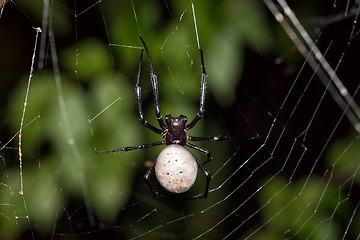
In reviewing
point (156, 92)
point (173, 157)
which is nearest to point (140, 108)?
point (156, 92)

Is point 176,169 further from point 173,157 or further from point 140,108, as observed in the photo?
point 140,108

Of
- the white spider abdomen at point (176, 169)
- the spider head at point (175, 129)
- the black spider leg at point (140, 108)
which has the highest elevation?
the black spider leg at point (140, 108)

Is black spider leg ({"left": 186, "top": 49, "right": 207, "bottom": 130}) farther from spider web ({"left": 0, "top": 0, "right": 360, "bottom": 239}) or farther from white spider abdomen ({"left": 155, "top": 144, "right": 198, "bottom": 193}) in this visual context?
white spider abdomen ({"left": 155, "top": 144, "right": 198, "bottom": 193})

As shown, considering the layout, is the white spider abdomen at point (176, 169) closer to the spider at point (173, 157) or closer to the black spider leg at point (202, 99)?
the spider at point (173, 157)

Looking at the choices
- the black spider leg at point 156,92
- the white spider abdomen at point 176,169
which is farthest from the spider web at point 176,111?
the white spider abdomen at point 176,169

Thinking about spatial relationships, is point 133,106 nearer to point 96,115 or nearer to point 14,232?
point 96,115

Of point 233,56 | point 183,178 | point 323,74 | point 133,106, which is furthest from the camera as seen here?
point 323,74

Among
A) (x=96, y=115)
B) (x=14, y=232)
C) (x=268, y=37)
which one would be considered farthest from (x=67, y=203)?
(x=268, y=37)
